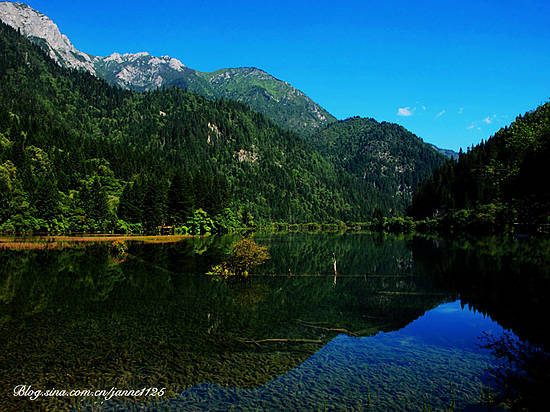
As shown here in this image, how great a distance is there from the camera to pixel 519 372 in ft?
55.8

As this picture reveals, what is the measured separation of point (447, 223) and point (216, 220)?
94.9 meters

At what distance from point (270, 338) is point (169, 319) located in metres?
8.07

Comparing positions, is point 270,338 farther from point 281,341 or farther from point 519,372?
point 519,372

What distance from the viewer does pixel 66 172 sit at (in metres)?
133

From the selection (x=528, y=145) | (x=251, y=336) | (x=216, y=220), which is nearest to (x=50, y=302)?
(x=251, y=336)

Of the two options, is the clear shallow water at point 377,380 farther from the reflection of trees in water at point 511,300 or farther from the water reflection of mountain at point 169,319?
the reflection of trees in water at point 511,300

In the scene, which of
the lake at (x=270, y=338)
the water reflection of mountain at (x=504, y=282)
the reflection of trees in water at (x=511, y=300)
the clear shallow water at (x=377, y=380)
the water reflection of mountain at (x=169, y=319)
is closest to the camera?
the clear shallow water at (x=377, y=380)

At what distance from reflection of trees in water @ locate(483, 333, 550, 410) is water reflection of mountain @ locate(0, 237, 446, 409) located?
22.4 feet

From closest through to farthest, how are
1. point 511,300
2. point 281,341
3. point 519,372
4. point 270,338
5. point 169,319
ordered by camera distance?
1. point 519,372
2. point 281,341
3. point 270,338
4. point 169,319
5. point 511,300

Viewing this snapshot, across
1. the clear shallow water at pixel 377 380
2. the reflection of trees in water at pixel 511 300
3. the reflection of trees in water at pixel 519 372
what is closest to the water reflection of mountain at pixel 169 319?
the clear shallow water at pixel 377 380

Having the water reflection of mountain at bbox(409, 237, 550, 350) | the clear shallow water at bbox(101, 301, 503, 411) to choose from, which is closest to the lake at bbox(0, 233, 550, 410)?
the clear shallow water at bbox(101, 301, 503, 411)

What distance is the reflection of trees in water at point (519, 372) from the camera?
46.6 ft

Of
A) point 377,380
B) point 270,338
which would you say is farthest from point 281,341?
point 377,380

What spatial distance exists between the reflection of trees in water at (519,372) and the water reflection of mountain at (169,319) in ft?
→ 22.4
